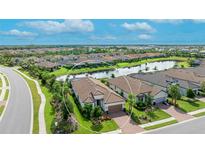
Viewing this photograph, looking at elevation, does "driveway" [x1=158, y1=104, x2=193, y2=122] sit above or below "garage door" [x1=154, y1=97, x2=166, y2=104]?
below

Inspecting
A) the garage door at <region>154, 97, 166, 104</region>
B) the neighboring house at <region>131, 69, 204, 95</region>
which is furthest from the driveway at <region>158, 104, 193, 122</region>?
the neighboring house at <region>131, 69, 204, 95</region>

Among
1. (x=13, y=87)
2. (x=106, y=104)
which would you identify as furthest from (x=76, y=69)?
(x=106, y=104)

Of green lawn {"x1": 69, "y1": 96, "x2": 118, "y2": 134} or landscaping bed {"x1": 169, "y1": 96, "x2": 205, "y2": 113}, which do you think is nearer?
green lawn {"x1": 69, "y1": 96, "x2": 118, "y2": 134}

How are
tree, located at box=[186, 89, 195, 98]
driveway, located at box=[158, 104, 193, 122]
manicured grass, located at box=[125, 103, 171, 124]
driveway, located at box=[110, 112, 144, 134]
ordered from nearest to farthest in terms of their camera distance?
driveway, located at box=[110, 112, 144, 134] → manicured grass, located at box=[125, 103, 171, 124] → driveway, located at box=[158, 104, 193, 122] → tree, located at box=[186, 89, 195, 98]

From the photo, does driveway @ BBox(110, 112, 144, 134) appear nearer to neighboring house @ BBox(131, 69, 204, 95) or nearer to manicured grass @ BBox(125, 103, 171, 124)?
manicured grass @ BBox(125, 103, 171, 124)

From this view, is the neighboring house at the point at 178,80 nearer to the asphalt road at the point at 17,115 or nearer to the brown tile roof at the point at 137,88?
the brown tile roof at the point at 137,88

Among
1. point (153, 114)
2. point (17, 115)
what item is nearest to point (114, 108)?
point (153, 114)

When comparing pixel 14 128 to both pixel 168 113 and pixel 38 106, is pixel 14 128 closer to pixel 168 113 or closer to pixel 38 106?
pixel 38 106
